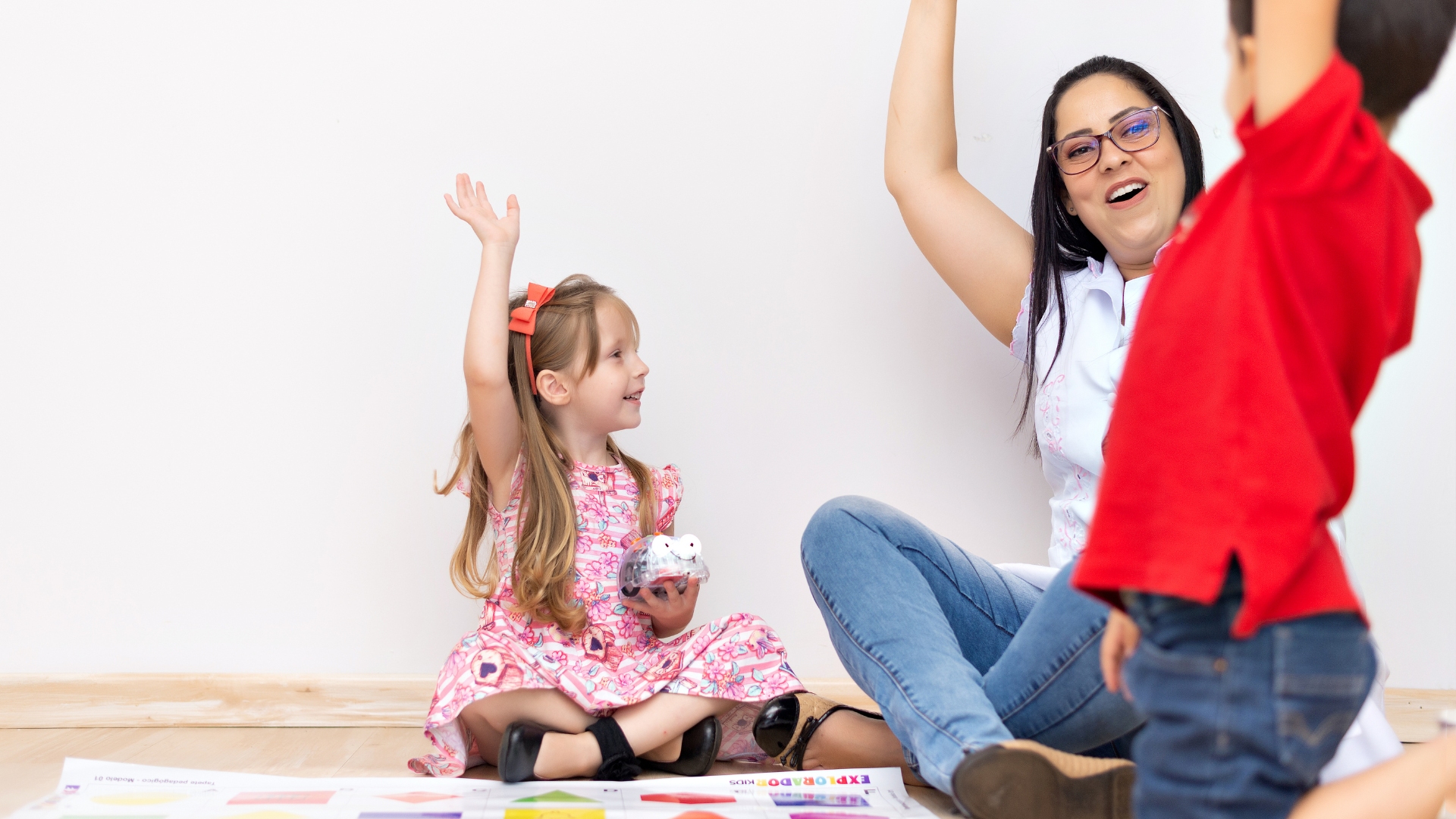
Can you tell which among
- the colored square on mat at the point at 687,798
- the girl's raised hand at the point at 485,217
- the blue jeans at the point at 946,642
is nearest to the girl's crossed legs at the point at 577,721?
the colored square on mat at the point at 687,798

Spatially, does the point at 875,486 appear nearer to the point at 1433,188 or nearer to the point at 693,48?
the point at 693,48

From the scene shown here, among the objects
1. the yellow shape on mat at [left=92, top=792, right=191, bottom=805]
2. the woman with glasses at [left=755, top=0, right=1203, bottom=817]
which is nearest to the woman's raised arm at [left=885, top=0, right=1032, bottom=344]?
the woman with glasses at [left=755, top=0, right=1203, bottom=817]

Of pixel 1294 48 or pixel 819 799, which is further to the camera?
pixel 819 799

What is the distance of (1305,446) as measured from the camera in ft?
1.67

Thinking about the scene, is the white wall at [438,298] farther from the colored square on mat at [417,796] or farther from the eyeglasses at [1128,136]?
the colored square on mat at [417,796]

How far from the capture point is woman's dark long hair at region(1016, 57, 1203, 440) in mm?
1130

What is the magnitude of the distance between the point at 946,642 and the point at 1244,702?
15.6 inches

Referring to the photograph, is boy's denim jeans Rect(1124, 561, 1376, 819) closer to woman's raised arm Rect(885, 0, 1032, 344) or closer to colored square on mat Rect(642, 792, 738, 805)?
colored square on mat Rect(642, 792, 738, 805)

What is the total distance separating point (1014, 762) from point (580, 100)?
101 cm

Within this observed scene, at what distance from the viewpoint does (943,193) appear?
121 cm

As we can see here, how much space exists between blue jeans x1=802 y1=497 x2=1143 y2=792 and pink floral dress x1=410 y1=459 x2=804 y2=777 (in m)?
0.16

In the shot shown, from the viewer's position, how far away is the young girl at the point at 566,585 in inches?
41.3

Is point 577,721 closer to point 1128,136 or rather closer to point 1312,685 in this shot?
point 1312,685

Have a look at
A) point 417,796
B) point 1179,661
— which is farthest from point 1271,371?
point 417,796
